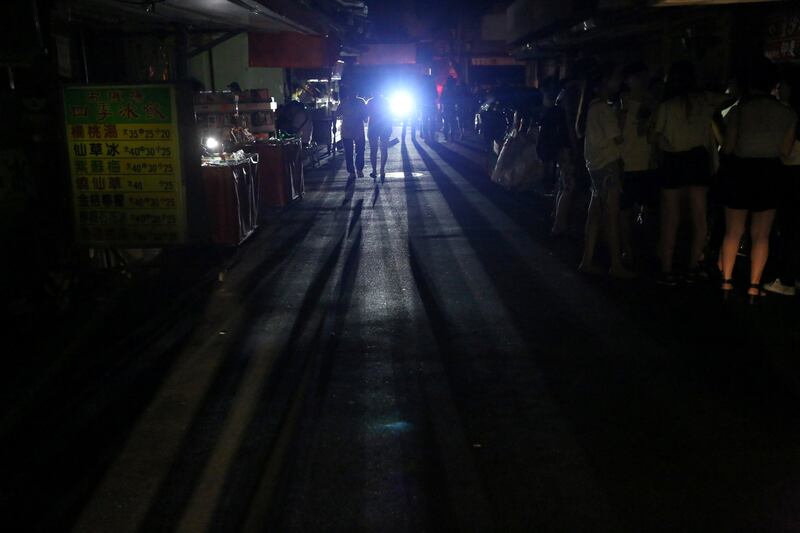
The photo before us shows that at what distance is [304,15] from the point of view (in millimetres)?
13172

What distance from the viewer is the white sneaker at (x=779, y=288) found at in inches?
296

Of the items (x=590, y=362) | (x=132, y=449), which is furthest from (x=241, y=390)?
(x=590, y=362)

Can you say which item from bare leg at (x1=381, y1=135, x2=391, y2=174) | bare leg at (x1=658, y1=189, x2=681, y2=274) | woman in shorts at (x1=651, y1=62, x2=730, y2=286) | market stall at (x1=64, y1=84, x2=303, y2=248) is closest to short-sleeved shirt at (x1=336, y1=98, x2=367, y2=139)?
bare leg at (x1=381, y1=135, x2=391, y2=174)

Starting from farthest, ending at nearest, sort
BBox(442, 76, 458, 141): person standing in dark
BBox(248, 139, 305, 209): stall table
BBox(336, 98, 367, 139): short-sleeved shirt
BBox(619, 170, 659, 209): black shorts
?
BBox(442, 76, 458, 141): person standing in dark → BBox(336, 98, 367, 139): short-sleeved shirt → BBox(248, 139, 305, 209): stall table → BBox(619, 170, 659, 209): black shorts

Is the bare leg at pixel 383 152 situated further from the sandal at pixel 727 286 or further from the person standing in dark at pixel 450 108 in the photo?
the person standing in dark at pixel 450 108

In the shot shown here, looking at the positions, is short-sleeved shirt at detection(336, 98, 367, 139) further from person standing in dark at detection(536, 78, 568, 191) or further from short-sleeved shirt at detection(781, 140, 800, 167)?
short-sleeved shirt at detection(781, 140, 800, 167)

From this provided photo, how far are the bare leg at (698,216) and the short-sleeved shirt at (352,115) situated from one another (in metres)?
10.8

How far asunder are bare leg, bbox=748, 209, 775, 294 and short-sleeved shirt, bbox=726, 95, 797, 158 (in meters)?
0.59

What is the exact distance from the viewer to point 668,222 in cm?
810

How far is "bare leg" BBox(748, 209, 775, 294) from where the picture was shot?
7320mm

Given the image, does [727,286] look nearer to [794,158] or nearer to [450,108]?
[794,158]

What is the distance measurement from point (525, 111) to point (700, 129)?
7.41 m

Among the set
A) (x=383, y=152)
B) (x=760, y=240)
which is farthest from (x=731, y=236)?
(x=383, y=152)

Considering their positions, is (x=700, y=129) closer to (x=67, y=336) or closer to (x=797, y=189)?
(x=797, y=189)
